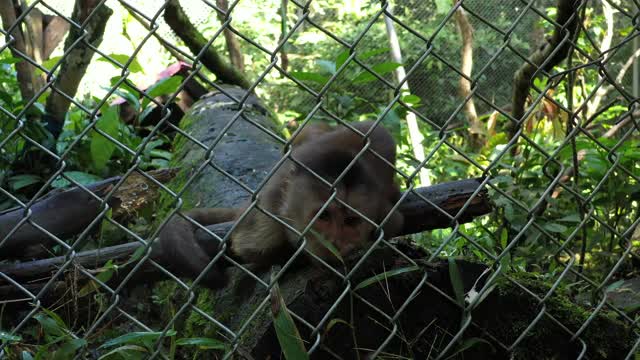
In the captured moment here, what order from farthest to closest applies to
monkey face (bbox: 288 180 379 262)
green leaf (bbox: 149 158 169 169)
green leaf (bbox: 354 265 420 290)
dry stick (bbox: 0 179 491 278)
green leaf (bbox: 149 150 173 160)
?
green leaf (bbox: 149 150 173 160), green leaf (bbox: 149 158 169 169), monkey face (bbox: 288 180 379 262), dry stick (bbox: 0 179 491 278), green leaf (bbox: 354 265 420 290)

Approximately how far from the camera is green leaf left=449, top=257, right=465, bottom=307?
2156mm

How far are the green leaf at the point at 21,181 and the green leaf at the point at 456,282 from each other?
3.39 metres

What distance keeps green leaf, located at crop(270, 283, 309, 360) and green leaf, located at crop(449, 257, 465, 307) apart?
53cm

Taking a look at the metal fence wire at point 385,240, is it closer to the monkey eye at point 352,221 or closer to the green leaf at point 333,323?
the green leaf at point 333,323

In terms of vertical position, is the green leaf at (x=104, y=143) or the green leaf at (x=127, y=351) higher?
the green leaf at (x=104, y=143)

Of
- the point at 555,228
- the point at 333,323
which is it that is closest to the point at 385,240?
the point at 333,323

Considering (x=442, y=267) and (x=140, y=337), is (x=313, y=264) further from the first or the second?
(x=140, y=337)

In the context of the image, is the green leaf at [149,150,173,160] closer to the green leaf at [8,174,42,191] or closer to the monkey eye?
the green leaf at [8,174,42,191]

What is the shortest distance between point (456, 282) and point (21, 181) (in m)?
3.49

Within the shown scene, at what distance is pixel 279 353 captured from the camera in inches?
Result: 86.8

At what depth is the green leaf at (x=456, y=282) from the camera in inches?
84.9

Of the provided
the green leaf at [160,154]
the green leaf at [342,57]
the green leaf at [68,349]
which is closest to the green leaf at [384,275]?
the green leaf at [68,349]

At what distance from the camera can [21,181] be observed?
4.59 metres

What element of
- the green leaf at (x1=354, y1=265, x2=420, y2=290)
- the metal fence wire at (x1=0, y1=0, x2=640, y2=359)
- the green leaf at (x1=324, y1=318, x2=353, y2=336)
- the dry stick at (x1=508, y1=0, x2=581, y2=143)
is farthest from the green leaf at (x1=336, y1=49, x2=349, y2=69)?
the green leaf at (x1=324, y1=318, x2=353, y2=336)
